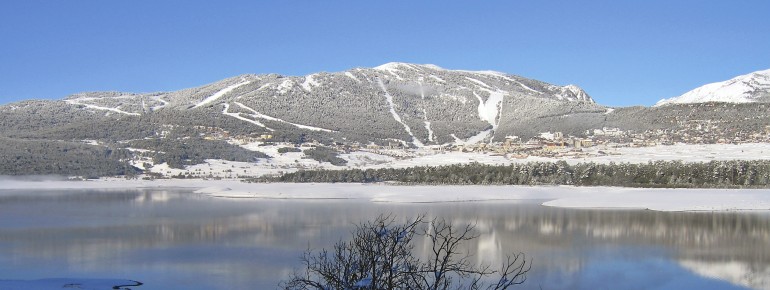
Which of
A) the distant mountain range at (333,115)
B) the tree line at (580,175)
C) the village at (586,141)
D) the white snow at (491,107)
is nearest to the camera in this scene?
the tree line at (580,175)

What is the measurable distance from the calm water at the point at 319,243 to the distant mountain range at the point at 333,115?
47933 mm

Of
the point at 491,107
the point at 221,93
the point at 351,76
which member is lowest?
the point at 491,107

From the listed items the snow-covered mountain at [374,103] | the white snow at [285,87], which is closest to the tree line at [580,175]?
the snow-covered mountain at [374,103]

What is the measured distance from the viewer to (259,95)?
156m

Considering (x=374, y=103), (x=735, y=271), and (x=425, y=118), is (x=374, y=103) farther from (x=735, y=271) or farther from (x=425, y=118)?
(x=735, y=271)

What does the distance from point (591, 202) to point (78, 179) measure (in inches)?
2066

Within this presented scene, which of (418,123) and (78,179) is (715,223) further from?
(418,123)

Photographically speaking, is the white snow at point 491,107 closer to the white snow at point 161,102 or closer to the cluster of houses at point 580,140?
the cluster of houses at point 580,140

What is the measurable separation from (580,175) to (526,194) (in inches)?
413

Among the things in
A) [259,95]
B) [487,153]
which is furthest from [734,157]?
[259,95]

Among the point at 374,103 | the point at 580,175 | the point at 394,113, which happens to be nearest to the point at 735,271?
the point at 580,175

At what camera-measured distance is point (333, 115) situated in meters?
142

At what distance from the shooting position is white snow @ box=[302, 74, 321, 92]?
16640 cm

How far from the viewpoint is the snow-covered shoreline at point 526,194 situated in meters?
37.2
